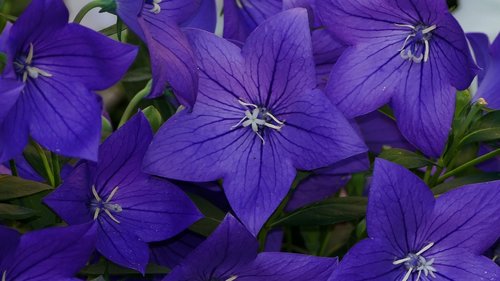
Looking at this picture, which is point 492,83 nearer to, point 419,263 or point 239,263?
point 419,263

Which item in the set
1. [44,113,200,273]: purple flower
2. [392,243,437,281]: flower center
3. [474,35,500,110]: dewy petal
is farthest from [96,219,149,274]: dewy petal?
[474,35,500,110]: dewy petal

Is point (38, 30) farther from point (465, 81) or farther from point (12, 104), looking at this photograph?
point (465, 81)

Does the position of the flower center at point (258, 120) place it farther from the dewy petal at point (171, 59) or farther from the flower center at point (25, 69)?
the flower center at point (25, 69)

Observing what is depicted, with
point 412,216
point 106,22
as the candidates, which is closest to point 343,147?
point 412,216

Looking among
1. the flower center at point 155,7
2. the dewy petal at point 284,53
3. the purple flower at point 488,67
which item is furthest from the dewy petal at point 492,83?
the flower center at point 155,7

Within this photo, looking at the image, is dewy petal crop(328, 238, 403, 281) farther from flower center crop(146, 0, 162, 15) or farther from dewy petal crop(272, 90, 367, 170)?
flower center crop(146, 0, 162, 15)

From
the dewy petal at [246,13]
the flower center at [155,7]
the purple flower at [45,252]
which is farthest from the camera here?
the dewy petal at [246,13]
